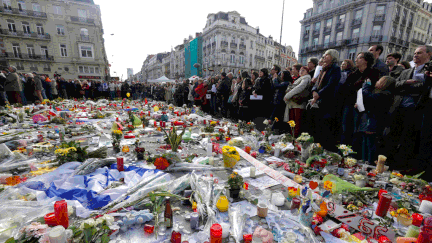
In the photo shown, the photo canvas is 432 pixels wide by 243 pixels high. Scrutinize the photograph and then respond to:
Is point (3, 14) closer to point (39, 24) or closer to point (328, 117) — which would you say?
point (39, 24)

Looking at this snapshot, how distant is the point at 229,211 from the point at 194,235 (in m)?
0.49

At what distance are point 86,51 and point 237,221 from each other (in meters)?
35.1

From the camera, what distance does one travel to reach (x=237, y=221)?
6.69 ft

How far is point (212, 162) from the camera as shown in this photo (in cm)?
340

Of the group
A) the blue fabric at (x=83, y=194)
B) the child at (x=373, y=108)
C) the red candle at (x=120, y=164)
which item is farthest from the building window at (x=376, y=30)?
the blue fabric at (x=83, y=194)

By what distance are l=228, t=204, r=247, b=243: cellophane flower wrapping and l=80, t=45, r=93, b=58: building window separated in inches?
1371

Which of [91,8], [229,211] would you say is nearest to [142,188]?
[229,211]

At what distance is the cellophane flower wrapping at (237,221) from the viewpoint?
1883 millimetres

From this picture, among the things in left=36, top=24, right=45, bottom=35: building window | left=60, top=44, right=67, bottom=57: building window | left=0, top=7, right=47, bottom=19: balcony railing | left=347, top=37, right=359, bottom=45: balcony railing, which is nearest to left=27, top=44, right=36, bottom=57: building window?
left=36, top=24, right=45, bottom=35: building window

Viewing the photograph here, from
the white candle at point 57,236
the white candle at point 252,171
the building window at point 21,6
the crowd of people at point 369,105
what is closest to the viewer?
the white candle at point 57,236

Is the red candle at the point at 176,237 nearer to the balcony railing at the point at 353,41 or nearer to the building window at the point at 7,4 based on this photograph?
the balcony railing at the point at 353,41

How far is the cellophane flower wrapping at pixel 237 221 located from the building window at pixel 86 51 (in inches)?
1371

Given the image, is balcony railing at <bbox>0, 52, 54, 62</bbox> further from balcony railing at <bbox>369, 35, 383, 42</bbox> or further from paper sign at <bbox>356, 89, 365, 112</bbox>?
balcony railing at <bbox>369, 35, 383, 42</bbox>

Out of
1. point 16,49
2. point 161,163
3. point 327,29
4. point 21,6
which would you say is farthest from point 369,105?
point 21,6
